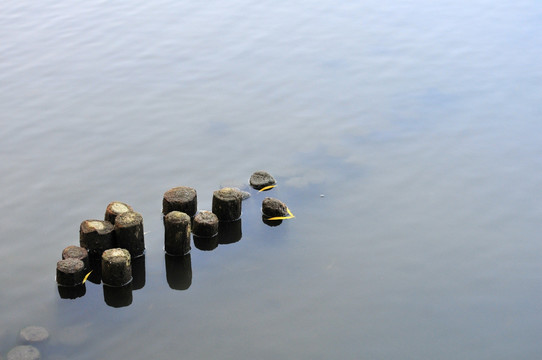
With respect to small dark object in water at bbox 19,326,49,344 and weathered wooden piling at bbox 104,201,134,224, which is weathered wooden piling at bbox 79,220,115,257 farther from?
small dark object in water at bbox 19,326,49,344

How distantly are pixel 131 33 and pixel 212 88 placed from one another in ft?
12.1

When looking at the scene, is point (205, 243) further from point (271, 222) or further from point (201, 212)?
point (271, 222)

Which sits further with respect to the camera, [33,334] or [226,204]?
[226,204]

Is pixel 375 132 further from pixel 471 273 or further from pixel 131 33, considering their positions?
pixel 131 33

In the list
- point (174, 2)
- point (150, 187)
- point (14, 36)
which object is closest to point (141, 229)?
point (150, 187)

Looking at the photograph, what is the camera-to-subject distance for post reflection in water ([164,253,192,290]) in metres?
8.09

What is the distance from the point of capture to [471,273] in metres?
8.15

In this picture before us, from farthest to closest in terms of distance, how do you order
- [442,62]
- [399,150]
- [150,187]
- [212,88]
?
[442,62]
[212,88]
[399,150]
[150,187]

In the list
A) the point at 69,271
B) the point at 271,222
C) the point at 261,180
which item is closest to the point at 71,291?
the point at 69,271

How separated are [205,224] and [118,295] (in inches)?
58.5

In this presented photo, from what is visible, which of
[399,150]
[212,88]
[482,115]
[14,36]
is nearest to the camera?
[399,150]

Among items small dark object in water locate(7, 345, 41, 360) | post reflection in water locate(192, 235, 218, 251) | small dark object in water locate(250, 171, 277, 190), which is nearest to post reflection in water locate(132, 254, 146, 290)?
post reflection in water locate(192, 235, 218, 251)

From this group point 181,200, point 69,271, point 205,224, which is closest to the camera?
point 69,271

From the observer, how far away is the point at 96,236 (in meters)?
8.16
